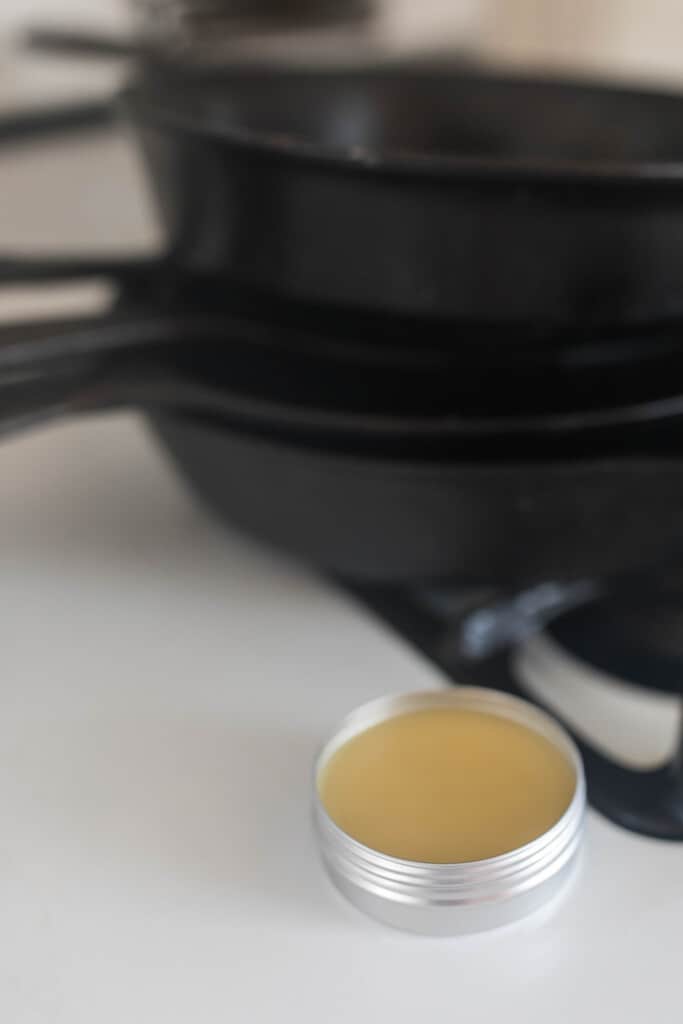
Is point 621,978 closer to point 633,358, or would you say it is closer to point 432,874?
point 432,874

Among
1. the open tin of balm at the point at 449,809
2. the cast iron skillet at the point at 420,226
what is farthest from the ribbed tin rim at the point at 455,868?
the cast iron skillet at the point at 420,226

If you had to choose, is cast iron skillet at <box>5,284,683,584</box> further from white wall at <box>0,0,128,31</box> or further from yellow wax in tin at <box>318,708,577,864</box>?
white wall at <box>0,0,128,31</box>

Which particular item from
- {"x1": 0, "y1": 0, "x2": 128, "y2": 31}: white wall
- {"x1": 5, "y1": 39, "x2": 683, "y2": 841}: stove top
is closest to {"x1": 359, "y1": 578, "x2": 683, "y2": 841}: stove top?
{"x1": 5, "y1": 39, "x2": 683, "y2": 841}: stove top

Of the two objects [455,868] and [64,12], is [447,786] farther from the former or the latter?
[64,12]

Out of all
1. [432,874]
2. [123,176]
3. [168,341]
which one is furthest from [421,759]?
[123,176]

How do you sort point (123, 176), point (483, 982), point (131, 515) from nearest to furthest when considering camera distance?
point (483, 982) → point (131, 515) → point (123, 176)

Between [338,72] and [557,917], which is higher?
[338,72]
